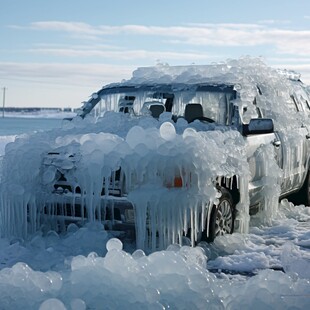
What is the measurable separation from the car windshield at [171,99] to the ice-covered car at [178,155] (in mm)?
13

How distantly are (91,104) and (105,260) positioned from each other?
4639 millimetres

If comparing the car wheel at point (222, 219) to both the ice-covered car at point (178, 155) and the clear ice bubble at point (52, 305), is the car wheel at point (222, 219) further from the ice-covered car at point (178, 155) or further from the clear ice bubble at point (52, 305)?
the clear ice bubble at point (52, 305)

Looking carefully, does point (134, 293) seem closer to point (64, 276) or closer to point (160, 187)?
point (64, 276)

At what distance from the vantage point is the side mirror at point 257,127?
23.4ft

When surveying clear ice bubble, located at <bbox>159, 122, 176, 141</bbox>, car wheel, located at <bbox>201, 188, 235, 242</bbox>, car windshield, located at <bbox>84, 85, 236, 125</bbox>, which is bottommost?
car wheel, located at <bbox>201, 188, 235, 242</bbox>

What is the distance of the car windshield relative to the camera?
24.8 feet

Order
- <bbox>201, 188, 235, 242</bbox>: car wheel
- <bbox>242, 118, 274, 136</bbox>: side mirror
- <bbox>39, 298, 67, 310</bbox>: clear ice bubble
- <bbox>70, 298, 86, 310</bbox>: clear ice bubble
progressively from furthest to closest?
<bbox>242, 118, 274, 136</bbox>: side mirror, <bbox>201, 188, 235, 242</bbox>: car wheel, <bbox>70, 298, 86, 310</bbox>: clear ice bubble, <bbox>39, 298, 67, 310</bbox>: clear ice bubble

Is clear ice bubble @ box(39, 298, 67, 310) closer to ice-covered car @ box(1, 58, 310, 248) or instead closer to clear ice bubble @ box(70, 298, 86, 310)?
clear ice bubble @ box(70, 298, 86, 310)

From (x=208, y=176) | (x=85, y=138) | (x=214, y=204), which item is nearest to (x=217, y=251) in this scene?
(x=214, y=204)

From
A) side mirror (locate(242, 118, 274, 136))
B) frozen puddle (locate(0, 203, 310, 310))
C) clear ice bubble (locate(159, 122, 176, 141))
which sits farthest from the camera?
side mirror (locate(242, 118, 274, 136))

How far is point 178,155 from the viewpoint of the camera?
231 inches

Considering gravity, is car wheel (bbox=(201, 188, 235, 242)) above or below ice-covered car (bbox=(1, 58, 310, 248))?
below

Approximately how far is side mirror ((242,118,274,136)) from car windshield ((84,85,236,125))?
Answer: 0.26m

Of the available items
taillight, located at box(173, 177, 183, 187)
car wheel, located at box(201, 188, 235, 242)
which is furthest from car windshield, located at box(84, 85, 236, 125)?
taillight, located at box(173, 177, 183, 187)
